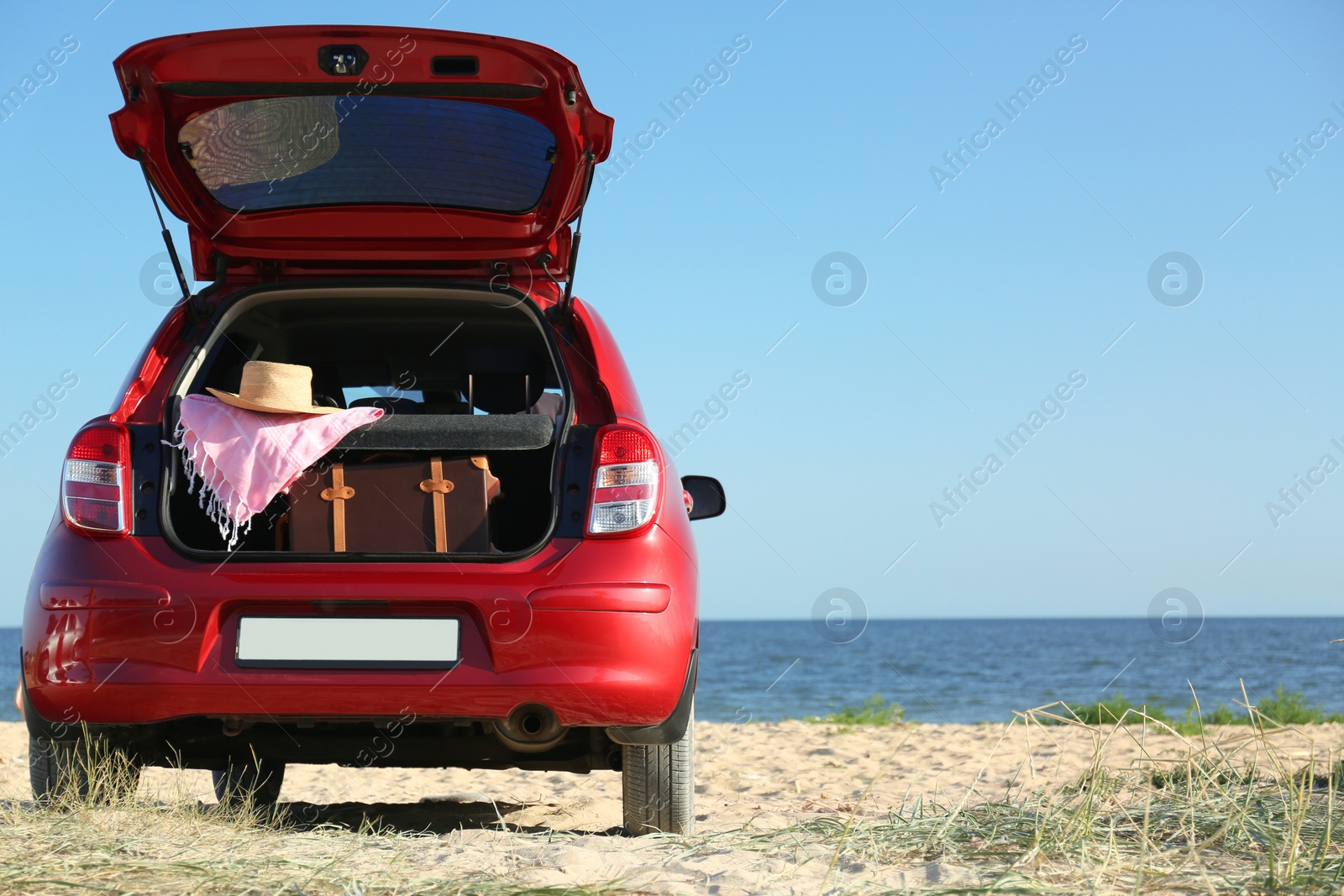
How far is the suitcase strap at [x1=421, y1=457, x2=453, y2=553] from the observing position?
2.71 meters

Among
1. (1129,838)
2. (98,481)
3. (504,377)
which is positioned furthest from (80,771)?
(1129,838)

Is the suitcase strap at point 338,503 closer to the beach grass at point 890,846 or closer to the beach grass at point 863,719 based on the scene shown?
the beach grass at point 890,846

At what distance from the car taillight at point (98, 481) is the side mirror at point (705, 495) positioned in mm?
1710

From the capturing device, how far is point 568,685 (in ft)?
8.19

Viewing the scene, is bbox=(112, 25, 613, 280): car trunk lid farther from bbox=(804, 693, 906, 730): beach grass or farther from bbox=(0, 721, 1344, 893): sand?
bbox=(804, 693, 906, 730): beach grass

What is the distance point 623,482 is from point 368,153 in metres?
1.42

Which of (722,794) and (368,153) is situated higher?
(368,153)

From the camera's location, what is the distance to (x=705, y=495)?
3.56 m

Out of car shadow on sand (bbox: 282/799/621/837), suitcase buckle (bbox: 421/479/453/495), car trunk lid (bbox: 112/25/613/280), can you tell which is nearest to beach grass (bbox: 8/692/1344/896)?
car shadow on sand (bbox: 282/799/621/837)

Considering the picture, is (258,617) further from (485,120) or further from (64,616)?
(485,120)

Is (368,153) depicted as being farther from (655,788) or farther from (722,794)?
(722,794)

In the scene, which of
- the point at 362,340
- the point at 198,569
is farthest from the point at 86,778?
the point at 362,340

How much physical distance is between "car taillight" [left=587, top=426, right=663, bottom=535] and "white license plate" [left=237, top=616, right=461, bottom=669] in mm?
469

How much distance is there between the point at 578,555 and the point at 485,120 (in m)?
1.45
